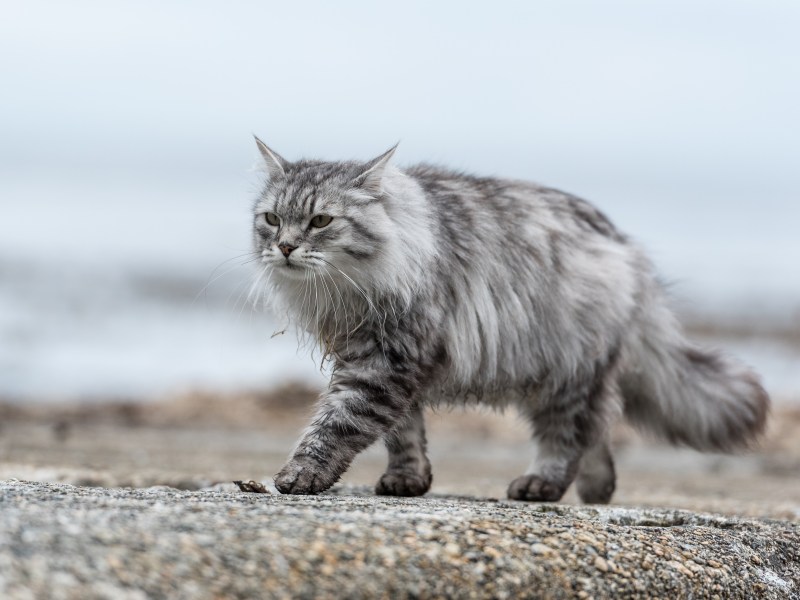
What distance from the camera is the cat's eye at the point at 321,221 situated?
5.30 metres

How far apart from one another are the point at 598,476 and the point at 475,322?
1.40 meters

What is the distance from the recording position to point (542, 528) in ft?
12.8

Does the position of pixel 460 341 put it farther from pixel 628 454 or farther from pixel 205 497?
pixel 628 454

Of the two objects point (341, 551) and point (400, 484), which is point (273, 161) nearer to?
point (400, 484)

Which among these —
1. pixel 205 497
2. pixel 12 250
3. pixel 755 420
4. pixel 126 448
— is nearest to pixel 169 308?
pixel 12 250

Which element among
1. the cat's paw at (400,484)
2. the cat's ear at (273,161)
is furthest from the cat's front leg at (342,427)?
the cat's ear at (273,161)

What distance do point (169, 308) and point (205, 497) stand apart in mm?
18774

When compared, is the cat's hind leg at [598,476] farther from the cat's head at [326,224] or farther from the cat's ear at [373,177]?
the cat's ear at [373,177]

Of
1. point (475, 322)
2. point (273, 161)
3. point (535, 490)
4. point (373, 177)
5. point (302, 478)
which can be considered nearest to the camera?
point (302, 478)

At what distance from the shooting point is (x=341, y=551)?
129 inches

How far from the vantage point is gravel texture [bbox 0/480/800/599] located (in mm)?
2924

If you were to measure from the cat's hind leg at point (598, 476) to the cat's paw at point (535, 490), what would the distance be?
517 millimetres

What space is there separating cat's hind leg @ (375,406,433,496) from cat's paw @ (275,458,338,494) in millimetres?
592

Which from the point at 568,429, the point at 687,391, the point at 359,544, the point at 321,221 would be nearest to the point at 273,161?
the point at 321,221
